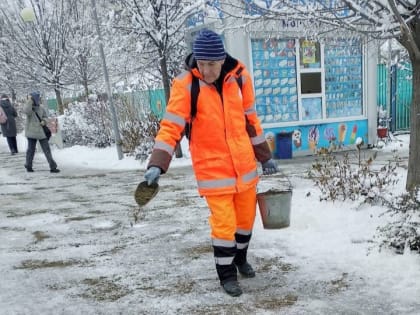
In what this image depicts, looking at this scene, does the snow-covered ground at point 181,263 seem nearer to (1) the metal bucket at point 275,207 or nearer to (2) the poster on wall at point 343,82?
(1) the metal bucket at point 275,207

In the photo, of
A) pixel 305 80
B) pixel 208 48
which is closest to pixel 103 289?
pixel 208 48

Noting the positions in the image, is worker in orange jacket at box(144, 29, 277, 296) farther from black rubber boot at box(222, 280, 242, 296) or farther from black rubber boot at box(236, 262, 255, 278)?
black rubber boot at box(236, 262, 255, 278)

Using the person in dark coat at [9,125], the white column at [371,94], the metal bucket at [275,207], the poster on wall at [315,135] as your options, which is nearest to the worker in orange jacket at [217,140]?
the metal bucket at [275,207]

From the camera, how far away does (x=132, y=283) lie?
3.49 metres

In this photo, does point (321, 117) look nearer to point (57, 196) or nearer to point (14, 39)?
point (57, 196)

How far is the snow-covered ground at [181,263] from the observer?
3.06m

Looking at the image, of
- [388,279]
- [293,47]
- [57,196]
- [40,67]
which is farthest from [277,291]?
[40,67]

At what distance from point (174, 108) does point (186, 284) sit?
1316 mm

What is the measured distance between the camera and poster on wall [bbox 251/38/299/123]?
899 centimetres

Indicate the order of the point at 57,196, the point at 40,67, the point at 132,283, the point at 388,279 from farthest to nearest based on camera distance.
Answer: the point at 40,67 → the point at 57,196 → the point at 132,283 → the point at 388,279

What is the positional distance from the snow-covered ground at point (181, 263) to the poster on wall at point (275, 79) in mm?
3176

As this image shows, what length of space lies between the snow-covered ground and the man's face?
4.86 feet

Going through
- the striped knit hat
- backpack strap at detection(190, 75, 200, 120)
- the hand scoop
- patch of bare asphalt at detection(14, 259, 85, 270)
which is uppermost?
the striped knit hat

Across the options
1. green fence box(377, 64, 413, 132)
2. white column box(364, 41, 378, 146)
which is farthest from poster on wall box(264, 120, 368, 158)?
green fence box(377, 64, 413, 132)
